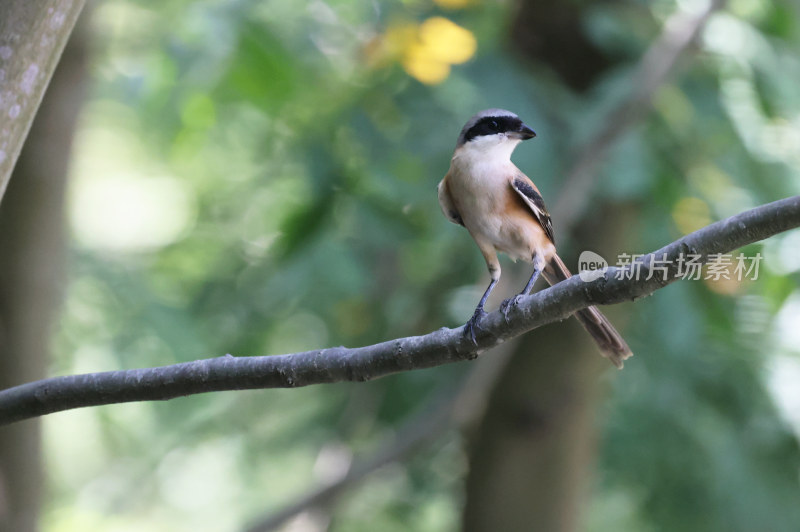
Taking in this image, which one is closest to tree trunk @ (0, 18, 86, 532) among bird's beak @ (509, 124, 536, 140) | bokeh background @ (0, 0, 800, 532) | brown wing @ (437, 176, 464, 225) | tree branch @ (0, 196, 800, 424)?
bokeh background @ (0, 0, 800, 532)

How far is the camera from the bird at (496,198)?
133 inches

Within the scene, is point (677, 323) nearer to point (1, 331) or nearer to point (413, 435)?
point (413, 435)

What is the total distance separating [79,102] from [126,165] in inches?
182

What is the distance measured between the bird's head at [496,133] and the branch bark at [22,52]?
162 centimetres

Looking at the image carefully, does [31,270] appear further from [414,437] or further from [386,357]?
[386,357]

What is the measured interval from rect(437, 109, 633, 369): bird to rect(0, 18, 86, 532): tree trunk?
281 centimetres

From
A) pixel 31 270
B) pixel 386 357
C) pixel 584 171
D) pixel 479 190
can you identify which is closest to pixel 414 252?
pixel 584 171

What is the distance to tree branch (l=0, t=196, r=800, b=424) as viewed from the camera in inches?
85.0

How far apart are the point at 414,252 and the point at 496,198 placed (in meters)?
3.75

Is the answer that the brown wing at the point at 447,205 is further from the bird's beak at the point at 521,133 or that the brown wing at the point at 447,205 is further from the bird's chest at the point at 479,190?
the bird's beak at the point at 521,133

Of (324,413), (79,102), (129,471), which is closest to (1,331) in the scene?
(79,102)

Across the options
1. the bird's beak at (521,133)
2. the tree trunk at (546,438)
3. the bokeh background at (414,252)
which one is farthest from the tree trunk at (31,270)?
the tree trunk at (546,438)

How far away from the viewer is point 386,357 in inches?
98.7

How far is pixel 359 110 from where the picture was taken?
5.84 m
